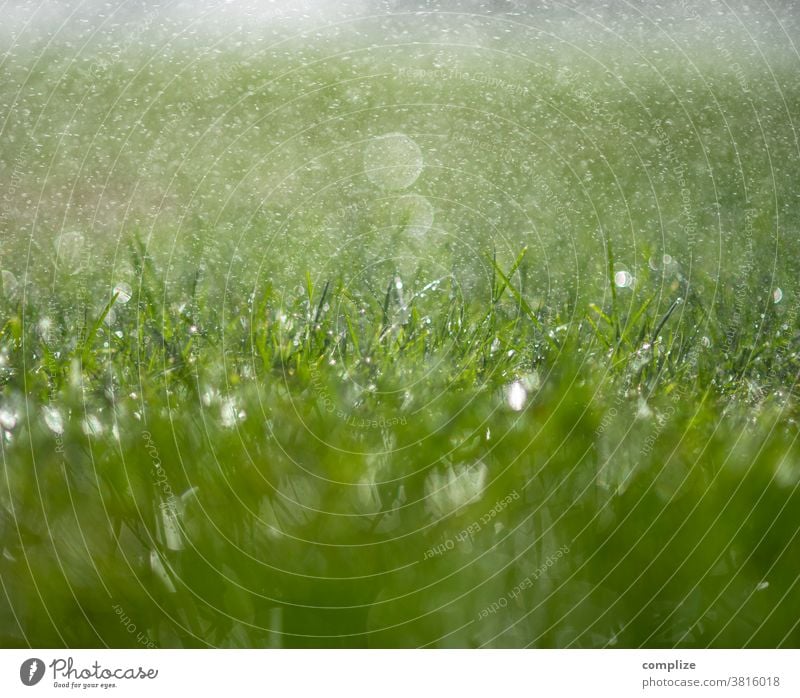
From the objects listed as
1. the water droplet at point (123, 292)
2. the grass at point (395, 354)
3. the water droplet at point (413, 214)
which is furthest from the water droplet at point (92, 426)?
the water droplet at point (413, 214)

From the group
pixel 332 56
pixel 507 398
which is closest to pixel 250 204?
pixel 332 56

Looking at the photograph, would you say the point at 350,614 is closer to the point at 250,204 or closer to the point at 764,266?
→ the point at 250,204

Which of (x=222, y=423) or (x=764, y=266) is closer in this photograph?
(x=222, y=423)

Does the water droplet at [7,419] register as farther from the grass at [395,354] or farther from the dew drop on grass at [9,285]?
the dew drop on grass at [9,285]

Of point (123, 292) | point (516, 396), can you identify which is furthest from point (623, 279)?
point (123, 292)

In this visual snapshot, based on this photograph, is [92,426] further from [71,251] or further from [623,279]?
[623,279]

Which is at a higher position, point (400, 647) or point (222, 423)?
point (222, 423)

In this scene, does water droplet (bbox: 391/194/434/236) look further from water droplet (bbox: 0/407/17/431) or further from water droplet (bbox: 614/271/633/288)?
water droplet (bbox: 0/407/17/431)
